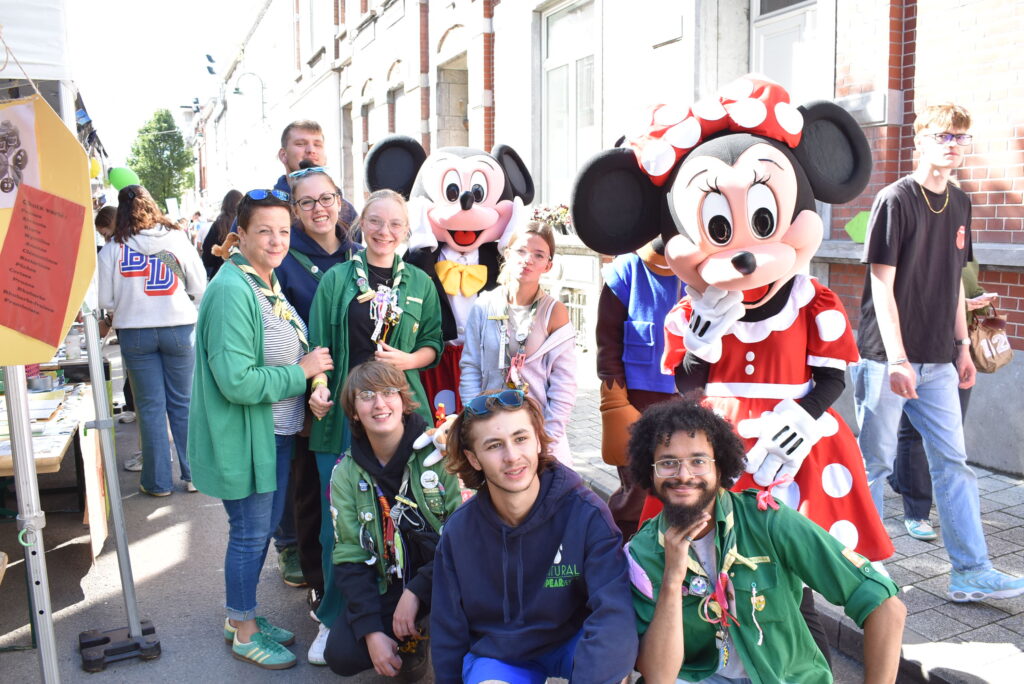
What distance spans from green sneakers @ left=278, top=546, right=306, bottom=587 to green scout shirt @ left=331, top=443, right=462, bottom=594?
1.19 meters

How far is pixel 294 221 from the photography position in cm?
417

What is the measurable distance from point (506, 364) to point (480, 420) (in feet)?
3.43

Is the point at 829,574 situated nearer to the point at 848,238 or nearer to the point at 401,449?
the point at 401,449

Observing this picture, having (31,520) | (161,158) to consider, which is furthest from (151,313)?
(161,158)

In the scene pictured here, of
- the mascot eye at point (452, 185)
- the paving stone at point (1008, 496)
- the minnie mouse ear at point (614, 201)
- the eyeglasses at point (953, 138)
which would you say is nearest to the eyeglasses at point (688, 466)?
the minnie mouse ear at point (614, 201)

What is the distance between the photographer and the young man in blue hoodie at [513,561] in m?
2.67

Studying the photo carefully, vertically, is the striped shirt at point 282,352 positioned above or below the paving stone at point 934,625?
above

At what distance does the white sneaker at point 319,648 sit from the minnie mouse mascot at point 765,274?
6.21 ft

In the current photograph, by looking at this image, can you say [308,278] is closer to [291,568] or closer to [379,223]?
[379,223]

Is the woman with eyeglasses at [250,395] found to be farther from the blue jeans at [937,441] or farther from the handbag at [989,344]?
the handbag at [989,344]

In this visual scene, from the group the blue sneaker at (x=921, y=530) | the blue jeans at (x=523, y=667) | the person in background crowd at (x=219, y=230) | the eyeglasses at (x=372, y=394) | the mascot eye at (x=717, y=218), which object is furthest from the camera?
the person in background crowd at (x=219, y=230)

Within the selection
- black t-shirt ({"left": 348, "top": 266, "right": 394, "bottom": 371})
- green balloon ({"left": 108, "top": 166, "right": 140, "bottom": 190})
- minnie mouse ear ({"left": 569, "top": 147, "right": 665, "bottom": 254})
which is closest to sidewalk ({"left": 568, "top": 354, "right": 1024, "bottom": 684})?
minnie mouse ear ({"left": 569, "top": 147, "right": 665, "bottom": 254})

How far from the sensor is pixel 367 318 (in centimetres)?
382

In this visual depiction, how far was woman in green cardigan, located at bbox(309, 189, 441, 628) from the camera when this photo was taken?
3.81 m
